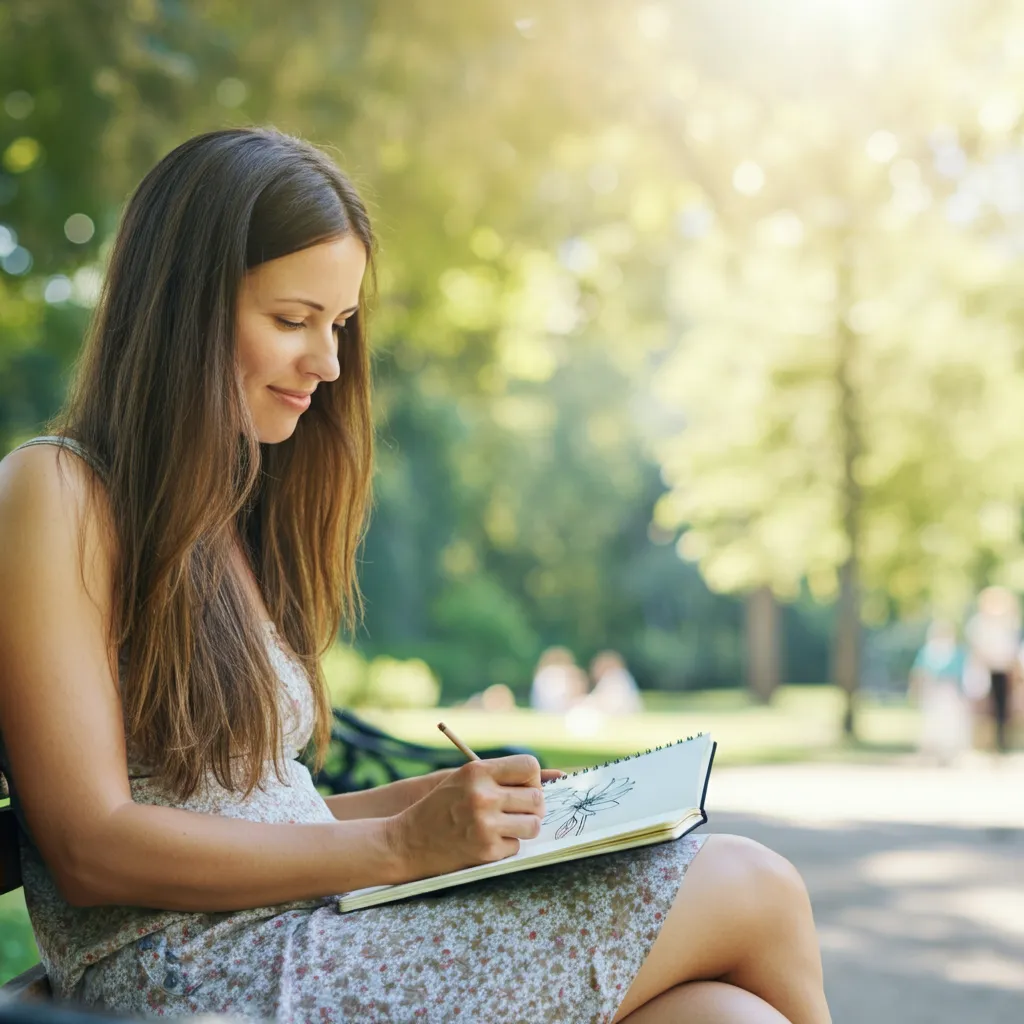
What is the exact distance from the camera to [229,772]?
175 cm

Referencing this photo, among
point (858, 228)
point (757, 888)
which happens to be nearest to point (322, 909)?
point (757, 888)

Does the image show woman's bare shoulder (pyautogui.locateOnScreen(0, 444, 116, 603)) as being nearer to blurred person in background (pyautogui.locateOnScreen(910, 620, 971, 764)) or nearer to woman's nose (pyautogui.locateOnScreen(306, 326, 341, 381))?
woman's nose (pyautogui.locateOnScreen(306, 326, 341, 381))

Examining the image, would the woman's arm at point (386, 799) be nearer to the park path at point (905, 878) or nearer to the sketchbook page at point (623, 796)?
the sketchbook page at point (623, 796)

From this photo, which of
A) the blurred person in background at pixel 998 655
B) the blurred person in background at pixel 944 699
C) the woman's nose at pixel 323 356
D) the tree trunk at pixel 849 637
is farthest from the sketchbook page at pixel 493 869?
the tree trunk at pixel 849 637

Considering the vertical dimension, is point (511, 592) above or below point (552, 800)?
below

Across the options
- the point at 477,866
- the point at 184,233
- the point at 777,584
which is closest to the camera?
the point at 477,866

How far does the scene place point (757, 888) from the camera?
5.50ft

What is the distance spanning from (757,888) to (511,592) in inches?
1474

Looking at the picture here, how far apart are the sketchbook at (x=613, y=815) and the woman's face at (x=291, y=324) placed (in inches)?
27.8

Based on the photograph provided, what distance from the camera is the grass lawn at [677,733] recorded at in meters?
13.2

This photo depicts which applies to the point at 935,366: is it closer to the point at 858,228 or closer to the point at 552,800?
the point at 858,228

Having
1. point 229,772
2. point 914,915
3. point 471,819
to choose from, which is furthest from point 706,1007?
point 914,915

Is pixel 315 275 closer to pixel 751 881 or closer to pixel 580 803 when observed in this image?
pixel 580 803

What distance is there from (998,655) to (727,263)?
474 cm
